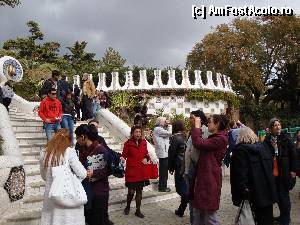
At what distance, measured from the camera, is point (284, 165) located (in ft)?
20.0

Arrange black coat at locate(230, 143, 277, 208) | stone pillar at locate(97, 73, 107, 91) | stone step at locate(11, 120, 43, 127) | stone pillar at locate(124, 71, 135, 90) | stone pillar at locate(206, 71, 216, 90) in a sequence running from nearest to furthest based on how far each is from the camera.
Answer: black coat at locate(230, 143, 277, 208) < stone step at locate(11, 120, 43, 127) < stone pillar at locate(97, 73, 107, 91) < stone pillar at locate(124, 71, 135, 90) < stone pillar at locate(206, 71, 216, 90)

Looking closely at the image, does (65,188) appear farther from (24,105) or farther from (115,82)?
(115,82)

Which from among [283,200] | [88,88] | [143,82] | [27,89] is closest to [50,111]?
[88,88]

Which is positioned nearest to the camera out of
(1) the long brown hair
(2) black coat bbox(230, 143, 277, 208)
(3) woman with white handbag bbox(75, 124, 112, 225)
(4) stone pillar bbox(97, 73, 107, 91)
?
(1) the long brown hair

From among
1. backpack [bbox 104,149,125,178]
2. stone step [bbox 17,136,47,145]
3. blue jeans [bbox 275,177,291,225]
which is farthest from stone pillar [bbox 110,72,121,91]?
backpack [bbox 104,149,125,178]

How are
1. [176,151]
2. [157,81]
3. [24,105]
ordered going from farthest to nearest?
1. [157,81]
2. [24,105]
3. [176,151]

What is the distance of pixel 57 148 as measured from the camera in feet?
14.3

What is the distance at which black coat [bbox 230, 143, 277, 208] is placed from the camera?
16.1ft

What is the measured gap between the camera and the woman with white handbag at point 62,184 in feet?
13.8

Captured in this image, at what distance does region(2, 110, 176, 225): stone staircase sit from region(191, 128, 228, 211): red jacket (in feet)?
9.63

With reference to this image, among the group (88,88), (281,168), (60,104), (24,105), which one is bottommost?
(281,168)

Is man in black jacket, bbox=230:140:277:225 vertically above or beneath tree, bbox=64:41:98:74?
beneath

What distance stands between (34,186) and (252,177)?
14.3ft

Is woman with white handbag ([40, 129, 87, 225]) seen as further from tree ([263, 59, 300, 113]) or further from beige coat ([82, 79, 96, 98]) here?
tree ([263, 59, 300, 113])
